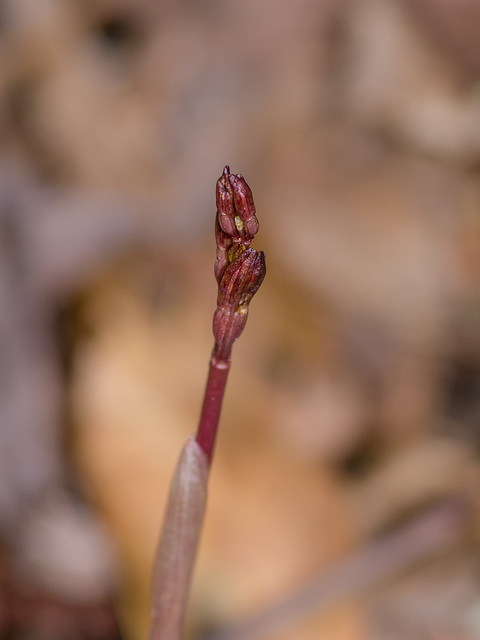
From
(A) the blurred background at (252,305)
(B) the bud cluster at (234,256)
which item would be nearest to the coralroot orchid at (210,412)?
(B) the bud cluster at (234,256)

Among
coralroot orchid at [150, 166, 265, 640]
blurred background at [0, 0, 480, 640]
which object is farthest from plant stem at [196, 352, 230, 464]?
blurred background at [0, 0, 480, 640]

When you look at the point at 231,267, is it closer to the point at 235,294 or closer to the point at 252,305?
the point at 235,294

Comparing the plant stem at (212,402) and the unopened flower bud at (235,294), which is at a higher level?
the unopened flower bud at (235,294)

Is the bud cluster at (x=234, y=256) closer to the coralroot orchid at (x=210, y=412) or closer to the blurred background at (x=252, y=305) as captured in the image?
the coralroot orchid at (x=210, y=412)

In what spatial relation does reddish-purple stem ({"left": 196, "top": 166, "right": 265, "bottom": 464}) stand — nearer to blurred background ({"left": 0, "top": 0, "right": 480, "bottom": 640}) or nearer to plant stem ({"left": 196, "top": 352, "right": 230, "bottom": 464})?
plant stem ({"left": 196, "top": 352, "right": 230, "bottom": 464})

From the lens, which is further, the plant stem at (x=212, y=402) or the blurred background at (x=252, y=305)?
the blurred background at (x=252, y=305)

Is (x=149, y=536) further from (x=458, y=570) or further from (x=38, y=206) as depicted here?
(x=38, y=206)
